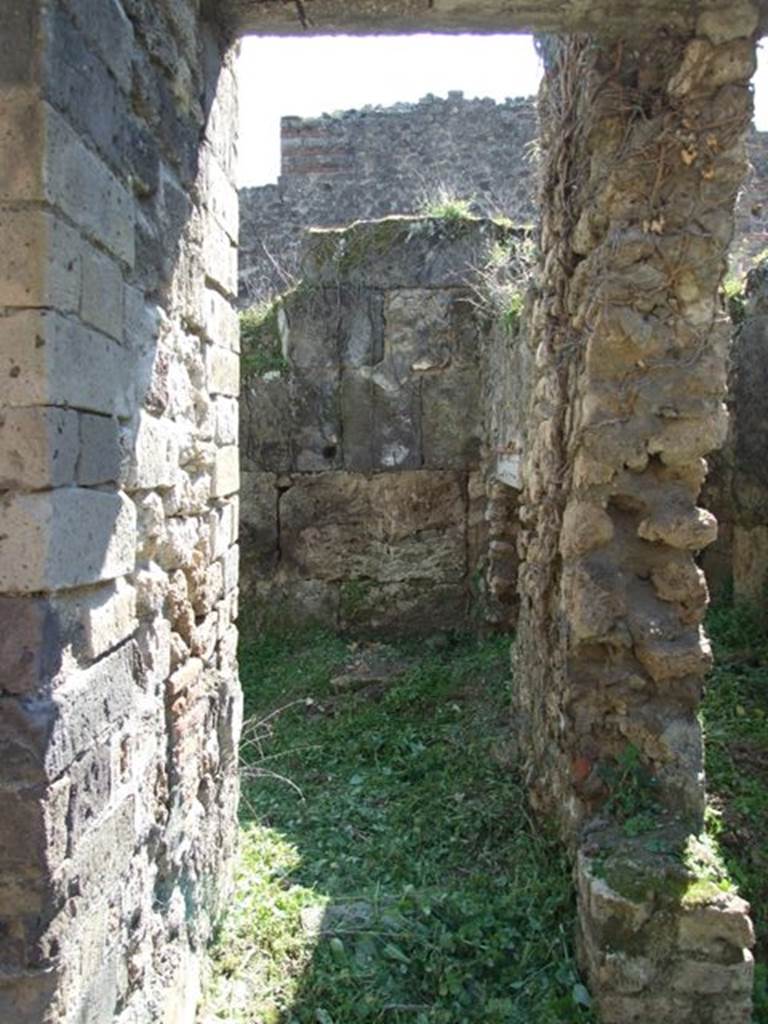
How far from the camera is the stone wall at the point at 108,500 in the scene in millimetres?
1820

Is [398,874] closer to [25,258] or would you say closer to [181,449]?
[181,449]

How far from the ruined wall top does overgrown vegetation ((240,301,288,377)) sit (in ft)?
13.1

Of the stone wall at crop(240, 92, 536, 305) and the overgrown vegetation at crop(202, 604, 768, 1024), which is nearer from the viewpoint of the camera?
the overgrown vegetation at crop(202, 604, 768, 1024)

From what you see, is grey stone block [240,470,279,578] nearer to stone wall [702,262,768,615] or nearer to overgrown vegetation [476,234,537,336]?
overgrown vegetation [476,234,537,336]

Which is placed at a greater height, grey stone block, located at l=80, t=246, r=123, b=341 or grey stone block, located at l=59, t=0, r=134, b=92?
grey stone block, located at l=59, t=0, r=134, b=92

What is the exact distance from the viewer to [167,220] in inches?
106

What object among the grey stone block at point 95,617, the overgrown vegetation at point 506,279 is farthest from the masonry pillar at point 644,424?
the overgrown vegetation at point 506,279

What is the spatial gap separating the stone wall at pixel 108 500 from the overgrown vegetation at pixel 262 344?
150 inches

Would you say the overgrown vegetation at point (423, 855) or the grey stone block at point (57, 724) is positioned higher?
the grey stone block at point (57, 724)

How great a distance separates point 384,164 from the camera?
10.8 metres

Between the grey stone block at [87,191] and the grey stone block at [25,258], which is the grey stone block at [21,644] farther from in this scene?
the grey stone block at [87,191]

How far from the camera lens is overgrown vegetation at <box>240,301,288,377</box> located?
7.16 metres

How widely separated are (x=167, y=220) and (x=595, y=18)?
1.63 metres

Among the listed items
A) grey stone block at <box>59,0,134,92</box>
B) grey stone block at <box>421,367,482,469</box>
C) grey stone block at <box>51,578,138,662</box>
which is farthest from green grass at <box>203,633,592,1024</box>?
grey stone block at <box>59,0,134,92</box>
